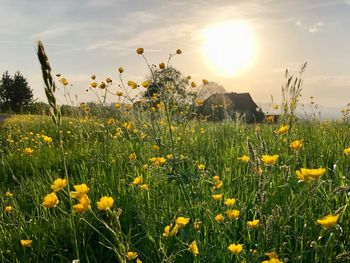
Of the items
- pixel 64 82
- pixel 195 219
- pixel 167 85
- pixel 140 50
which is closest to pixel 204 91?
pixel 167 85

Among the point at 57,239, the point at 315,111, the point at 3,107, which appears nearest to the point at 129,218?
the point at 57,239

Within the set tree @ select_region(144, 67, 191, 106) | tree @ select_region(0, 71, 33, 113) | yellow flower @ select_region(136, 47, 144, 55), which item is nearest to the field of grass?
tree @ select_region(144, 67, 191, 106)

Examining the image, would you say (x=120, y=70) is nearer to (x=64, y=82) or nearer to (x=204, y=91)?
(x=204, y=91)

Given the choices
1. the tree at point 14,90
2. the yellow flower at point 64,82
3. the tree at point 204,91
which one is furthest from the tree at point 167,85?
the tree at point 14,90

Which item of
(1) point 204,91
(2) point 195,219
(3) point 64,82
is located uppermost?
(3) point 64,82

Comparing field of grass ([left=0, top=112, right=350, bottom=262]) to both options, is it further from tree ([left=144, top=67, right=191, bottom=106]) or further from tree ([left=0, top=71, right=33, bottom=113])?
tree ([left=0, top=71, right=33, bottom=113])

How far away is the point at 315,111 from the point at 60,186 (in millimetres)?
6185

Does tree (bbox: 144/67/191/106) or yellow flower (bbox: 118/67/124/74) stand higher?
yellow flower (bbox: 118/67/124/74)

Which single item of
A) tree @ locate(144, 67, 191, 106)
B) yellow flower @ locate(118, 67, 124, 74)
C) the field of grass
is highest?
yellow flower @ locate(118, 67, 124, 74)

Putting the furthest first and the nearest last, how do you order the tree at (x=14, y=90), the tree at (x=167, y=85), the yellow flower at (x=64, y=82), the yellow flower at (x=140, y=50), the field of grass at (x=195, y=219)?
1. the tree at (x=14, y=90)
2. the yellow flower at (x=64, y=82)
3. the yellow flower at (x=140, y=50)
4. the tree at (x=167, y=85)
5. the field of grass at (x=195, y=219)

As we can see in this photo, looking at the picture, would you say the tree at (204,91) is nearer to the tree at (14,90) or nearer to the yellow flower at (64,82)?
the yellow flower at (64,82)

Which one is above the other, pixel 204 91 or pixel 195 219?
pixel 204 91

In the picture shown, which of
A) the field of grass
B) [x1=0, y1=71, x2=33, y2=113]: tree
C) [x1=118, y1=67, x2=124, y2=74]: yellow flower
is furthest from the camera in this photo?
[x1=0, y1=71, x2=33, y2=113]: tree

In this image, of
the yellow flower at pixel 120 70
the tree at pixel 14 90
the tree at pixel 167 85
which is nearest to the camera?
the tree at pixel 167 85
